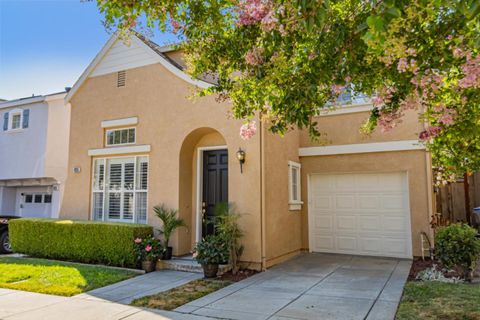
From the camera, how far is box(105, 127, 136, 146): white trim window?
1080 cm

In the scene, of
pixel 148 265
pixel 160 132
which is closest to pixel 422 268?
pixel 148 265

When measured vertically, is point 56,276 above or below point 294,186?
below

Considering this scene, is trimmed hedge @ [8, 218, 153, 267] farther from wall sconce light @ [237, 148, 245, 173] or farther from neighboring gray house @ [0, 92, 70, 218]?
neighboring gray house @ [0, 92, 70, 218]

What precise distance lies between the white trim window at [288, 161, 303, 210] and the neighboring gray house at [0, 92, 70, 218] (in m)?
10.9

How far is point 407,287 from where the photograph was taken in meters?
7.01

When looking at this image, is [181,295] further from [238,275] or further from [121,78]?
[121,78]

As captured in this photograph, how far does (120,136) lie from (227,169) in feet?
11.8

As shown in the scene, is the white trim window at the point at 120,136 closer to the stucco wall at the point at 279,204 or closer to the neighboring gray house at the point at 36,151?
the stucco wall at the point at 279,204

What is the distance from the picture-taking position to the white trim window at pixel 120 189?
407 inches

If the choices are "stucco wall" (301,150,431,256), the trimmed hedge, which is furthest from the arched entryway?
"stucco wall" (301,150,431,256)

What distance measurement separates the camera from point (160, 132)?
33.4 feet

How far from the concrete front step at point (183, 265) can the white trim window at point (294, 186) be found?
3.00 m

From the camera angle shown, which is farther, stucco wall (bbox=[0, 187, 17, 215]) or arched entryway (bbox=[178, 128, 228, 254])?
stucco wall (bbox=[0, 187, 17, 215])

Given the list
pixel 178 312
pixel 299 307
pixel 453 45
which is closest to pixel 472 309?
pixel 299 307
